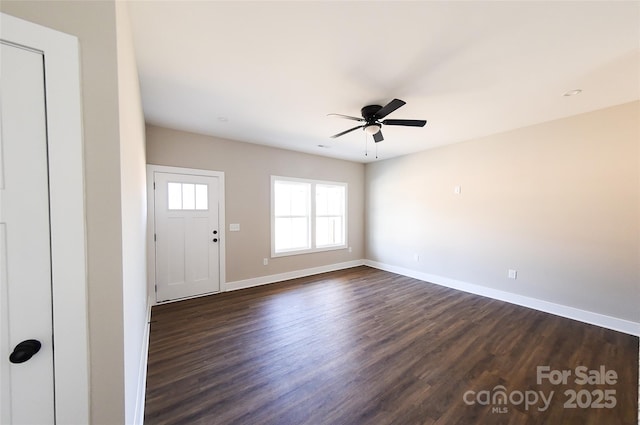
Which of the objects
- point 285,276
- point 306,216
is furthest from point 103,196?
point 306,216

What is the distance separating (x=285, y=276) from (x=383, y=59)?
3.98m

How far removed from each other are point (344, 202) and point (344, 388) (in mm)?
4167

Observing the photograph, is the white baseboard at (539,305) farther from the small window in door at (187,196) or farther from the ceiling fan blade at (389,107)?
the small window in door at (187,196)

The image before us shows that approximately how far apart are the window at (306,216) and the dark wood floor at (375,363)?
1601 mm

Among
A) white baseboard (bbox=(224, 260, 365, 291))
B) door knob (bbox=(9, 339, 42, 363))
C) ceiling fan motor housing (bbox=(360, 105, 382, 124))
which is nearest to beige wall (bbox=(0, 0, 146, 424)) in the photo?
door knob (bbox=(9, 339, 42, 363))

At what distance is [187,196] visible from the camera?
375 cm

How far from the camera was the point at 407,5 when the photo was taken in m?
1.43

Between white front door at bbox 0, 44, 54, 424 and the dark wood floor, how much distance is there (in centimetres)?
110

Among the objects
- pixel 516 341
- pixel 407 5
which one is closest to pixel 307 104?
pixel 407 5

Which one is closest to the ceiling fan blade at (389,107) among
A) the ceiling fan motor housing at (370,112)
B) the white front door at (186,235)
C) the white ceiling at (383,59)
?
the ceiling fan motor housing at (370,112)

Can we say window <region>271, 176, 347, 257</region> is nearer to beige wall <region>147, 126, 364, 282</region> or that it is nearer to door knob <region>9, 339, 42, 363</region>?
beige wall <region>147, 126, 364, 282</region>

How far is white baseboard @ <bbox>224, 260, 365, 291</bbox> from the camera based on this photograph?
415 cm

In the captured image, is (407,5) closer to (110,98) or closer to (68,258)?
(110,98)

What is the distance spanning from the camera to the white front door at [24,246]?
80 centimetres
